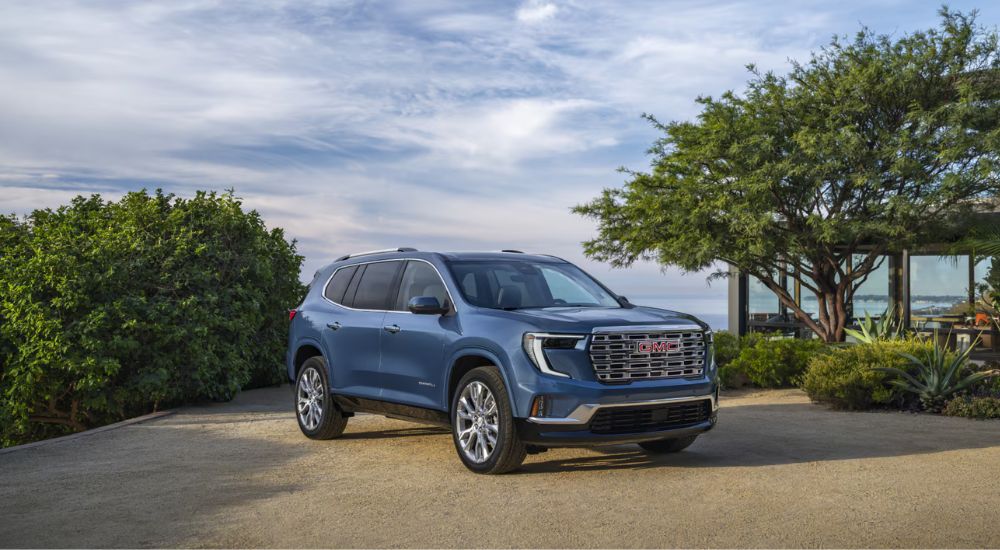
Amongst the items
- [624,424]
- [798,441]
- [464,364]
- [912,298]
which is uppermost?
[912,298]

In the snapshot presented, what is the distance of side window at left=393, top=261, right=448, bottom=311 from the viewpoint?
28.2 feet

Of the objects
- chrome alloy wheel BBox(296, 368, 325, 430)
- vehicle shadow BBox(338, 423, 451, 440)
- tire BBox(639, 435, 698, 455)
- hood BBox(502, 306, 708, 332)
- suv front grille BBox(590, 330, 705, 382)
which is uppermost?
hood BBox(502, 306, 708, 332)

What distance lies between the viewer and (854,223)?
20.7 metres

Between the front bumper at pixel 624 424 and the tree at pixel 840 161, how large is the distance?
538 inches

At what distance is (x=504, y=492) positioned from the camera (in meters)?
6.94

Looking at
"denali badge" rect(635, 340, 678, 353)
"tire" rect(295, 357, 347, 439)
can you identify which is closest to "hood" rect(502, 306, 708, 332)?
"denali badge" rect(635, 340, 678, 353)

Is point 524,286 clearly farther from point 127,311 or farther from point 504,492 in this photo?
point 127,311

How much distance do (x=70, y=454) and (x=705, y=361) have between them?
6483 mm

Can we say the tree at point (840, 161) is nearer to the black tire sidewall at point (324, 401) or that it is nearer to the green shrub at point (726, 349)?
the green shrub at point (726, 349)

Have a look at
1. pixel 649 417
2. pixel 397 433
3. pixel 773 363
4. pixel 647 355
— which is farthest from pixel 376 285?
pixel 773 363

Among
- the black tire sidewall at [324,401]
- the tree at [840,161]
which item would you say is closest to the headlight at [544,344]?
the black tire sidewall at [324,401]

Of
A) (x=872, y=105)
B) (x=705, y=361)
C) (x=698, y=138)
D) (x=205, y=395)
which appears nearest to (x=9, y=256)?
(x=205, y=395)

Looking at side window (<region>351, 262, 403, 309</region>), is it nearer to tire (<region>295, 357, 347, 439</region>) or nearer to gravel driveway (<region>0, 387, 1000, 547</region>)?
tire (<region>295, 357, 347, 439</region>)

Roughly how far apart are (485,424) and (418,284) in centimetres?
179
